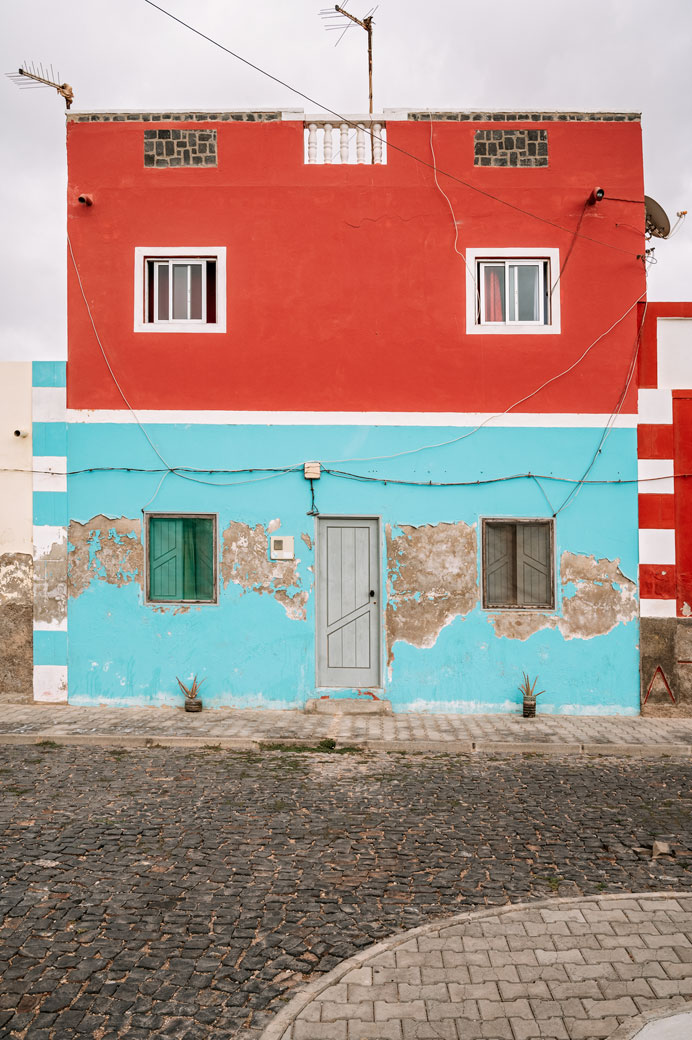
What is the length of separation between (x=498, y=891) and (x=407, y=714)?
5353mm

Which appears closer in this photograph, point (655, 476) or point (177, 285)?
point (655, 476)

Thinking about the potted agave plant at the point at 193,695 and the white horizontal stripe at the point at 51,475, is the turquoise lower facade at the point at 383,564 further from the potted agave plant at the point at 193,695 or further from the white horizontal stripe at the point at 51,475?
the white horizontal stripe at the point at 51,475

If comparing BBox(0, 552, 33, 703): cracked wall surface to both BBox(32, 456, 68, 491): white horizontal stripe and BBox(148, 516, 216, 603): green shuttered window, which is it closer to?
BBox(32, 456, 68, 491): white horizontal stripe

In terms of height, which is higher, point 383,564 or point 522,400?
point 522,400

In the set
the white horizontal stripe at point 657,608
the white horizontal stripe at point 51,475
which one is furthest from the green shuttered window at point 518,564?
the white horizontal stripe at point 51,475

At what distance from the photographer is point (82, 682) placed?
10.7m

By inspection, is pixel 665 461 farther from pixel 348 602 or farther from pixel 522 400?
pixel 348 602

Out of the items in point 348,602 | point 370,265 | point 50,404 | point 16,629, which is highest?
point 370,265

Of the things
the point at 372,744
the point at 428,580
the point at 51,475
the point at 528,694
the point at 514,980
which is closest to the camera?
the point at 514,980

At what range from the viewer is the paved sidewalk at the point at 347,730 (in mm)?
8914

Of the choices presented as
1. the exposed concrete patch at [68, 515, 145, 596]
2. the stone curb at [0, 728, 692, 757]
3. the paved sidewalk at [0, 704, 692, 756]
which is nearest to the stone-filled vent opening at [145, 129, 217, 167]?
the exposed concrete patch at [68, 515, 145, 596]

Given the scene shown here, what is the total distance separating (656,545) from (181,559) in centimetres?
606

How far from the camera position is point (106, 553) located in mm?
10773

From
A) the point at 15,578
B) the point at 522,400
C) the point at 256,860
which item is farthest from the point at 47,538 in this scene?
the point at 256,860
